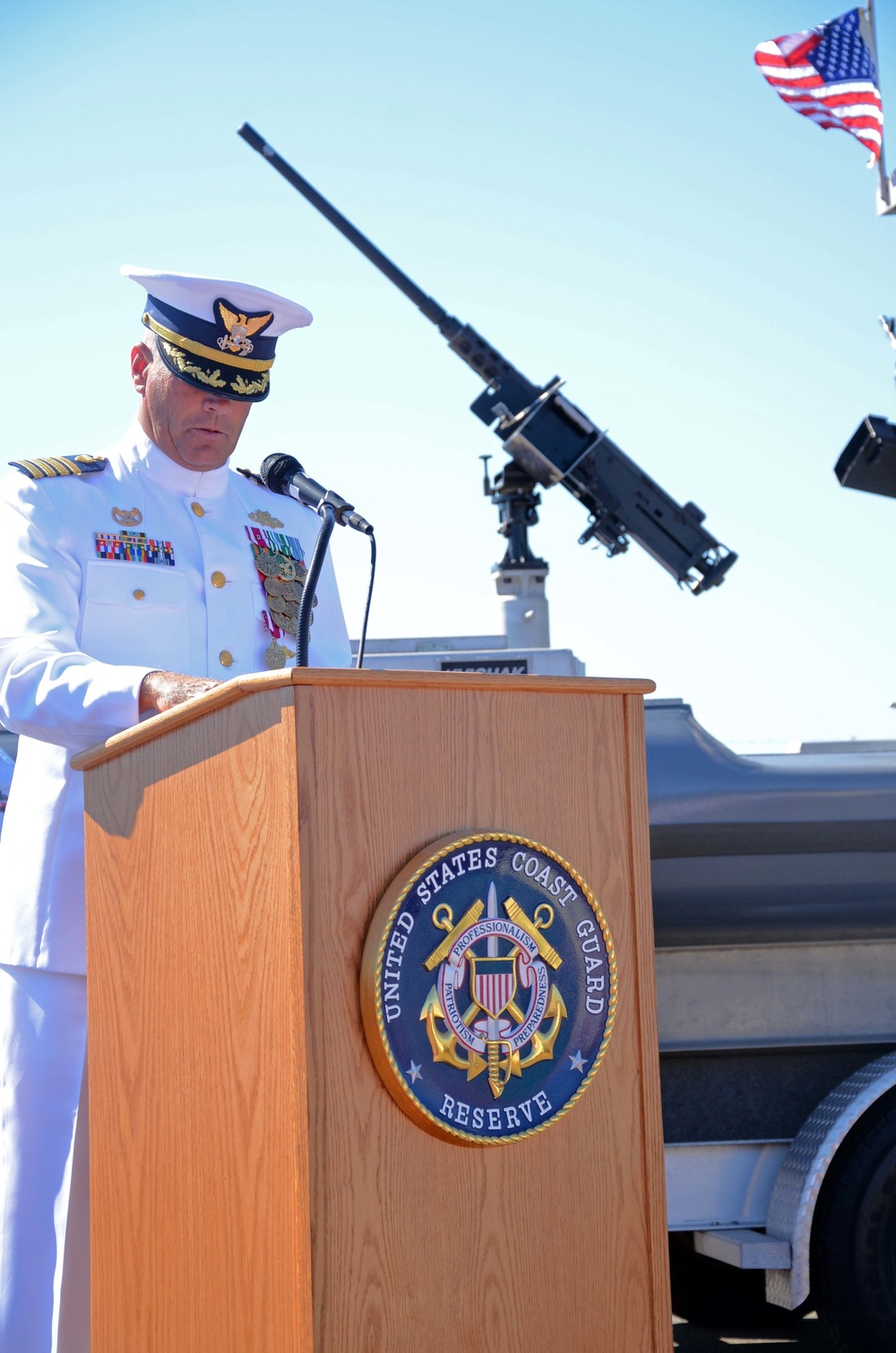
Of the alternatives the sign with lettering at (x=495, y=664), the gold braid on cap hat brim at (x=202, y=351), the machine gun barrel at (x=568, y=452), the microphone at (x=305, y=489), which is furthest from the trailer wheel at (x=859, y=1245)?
the machine gun barrel at (x=568, y=452)

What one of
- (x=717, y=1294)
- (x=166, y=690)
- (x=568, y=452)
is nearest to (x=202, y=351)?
(x=166, y=690)

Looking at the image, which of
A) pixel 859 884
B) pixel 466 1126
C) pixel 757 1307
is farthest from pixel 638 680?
pixel 757 1307

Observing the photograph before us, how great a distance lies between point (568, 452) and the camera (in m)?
10.8

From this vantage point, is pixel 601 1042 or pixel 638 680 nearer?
pixel 601 1042

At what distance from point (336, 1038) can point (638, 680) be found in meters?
0.46

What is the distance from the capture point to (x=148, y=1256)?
147 centimetres

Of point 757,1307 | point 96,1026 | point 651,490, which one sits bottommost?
point 757,1307

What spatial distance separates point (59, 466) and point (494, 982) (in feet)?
3.65

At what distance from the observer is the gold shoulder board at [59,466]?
1.93m

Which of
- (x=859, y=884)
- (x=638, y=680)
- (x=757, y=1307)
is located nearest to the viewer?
(x=638, y=680)

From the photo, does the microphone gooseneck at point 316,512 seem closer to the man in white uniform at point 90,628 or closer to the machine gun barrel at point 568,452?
the man in white uniform at point 90,628

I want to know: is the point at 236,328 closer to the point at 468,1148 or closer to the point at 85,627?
the point at 85,627

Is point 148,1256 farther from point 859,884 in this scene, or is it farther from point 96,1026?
point 859,884

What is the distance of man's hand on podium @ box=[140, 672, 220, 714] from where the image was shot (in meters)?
1.54
